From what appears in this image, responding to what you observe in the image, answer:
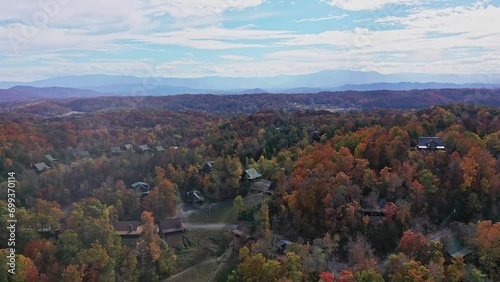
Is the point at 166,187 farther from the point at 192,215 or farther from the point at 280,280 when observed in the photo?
the point at 280,280

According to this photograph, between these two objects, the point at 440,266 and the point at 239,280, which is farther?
the point at 239,280

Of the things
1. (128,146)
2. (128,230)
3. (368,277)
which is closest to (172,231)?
(128,230)

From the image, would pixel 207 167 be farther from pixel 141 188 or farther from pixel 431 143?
pixel 431 143

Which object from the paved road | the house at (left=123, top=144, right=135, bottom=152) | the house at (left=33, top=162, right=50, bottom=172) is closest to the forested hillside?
the house at (left=33, top=162, right=50, bottom=172)

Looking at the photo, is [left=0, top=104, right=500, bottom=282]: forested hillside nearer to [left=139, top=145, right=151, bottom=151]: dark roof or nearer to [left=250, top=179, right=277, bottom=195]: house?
[left=250, top=179, right=277, bottom=195]: house


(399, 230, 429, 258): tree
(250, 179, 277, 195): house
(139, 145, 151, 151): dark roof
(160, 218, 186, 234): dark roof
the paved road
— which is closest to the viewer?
(399, 230, 429, 258): tree

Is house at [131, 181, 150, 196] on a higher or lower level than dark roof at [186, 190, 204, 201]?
higher

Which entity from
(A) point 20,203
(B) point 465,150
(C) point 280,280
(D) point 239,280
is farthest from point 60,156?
(B) point 465,150
